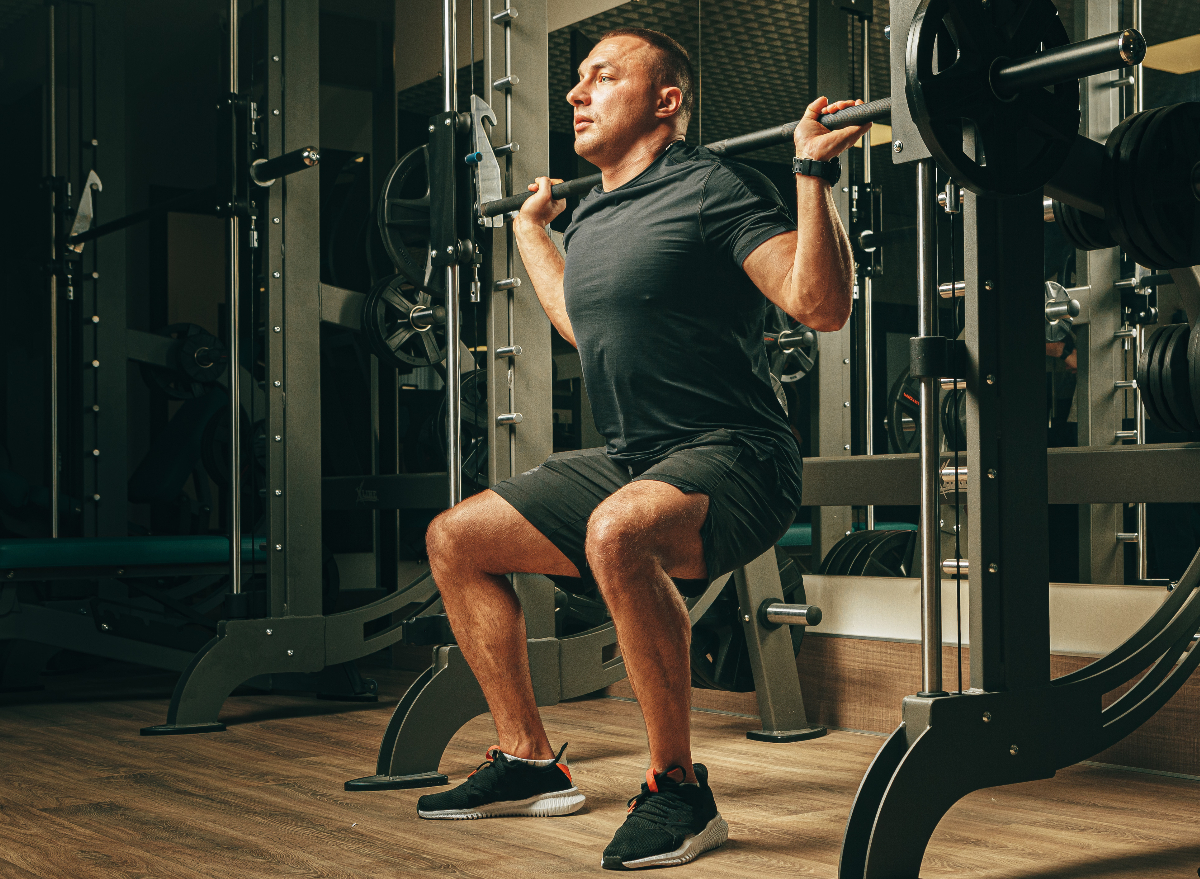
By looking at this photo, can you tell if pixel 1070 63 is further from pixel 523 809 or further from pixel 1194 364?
pixel 523 809

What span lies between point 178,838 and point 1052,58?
1686 millimetres

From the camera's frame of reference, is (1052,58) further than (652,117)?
No

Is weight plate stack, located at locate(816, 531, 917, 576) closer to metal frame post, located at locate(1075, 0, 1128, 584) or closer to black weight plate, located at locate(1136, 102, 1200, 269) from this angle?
metal frame post, located at locate(1075, 0, 1128, 584)

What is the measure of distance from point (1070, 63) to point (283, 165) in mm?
2228

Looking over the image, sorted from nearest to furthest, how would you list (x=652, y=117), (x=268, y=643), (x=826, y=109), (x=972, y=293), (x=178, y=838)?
1. (x=972, y=293)
2. (x=826, y=109)
3. (x=178, y=838)
4. (x=652, y=117)
5. (x=268, y=643)

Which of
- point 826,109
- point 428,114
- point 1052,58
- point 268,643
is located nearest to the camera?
point 1052,58

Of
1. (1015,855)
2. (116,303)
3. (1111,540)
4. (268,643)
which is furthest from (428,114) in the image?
(1015,855)

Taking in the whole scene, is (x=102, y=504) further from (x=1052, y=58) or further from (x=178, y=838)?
(x=1052, y=58)

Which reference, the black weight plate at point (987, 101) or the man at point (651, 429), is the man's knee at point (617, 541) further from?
the black weight plate at point (987, 101)

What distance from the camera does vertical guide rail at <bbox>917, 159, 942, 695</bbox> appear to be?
164 centimetres

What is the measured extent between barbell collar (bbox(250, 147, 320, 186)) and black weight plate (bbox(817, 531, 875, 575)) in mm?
1810

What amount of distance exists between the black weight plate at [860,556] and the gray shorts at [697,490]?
168 centimetres

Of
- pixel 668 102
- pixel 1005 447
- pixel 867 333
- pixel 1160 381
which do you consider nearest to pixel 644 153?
pixel 668 102

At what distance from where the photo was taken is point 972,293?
1.64 metres
